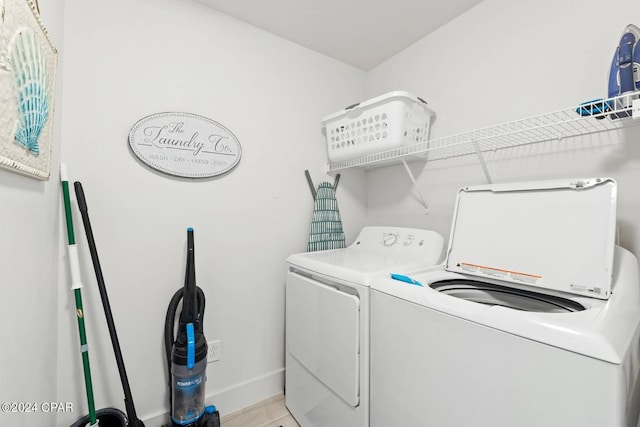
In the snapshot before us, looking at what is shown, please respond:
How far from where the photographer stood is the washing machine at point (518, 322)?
710 mm

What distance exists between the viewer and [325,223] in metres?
2.17

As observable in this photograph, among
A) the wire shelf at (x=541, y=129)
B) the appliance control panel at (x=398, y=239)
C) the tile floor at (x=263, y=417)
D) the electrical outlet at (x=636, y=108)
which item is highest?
the wire shelf at (x=541, y=129)

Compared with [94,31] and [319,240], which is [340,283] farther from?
[94,31]

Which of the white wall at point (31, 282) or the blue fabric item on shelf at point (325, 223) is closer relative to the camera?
the white wall at point (31, 282)

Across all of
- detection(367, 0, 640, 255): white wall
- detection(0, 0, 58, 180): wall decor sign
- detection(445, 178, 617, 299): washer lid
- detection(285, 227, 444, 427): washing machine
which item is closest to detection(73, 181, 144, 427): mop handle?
detection(0, 0, 58, 180): wall decor sign

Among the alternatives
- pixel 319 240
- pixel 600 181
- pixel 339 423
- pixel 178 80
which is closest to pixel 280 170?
pixel 319 240

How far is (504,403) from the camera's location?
82 cm

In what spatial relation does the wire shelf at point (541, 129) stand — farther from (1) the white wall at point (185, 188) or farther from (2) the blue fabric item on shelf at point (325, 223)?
(1) the white wall at point (185, 188)

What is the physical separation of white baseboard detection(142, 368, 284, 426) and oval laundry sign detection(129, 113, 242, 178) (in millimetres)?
1384

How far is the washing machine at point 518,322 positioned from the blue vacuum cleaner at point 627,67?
34 centimetres

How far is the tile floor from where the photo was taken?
174 centimetres

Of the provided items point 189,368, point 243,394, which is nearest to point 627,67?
point 189,368

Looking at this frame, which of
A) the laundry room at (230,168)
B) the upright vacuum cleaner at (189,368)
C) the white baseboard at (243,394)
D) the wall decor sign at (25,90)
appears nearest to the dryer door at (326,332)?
the laundry room at (230,168)

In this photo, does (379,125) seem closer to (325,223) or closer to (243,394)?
(325,223)
